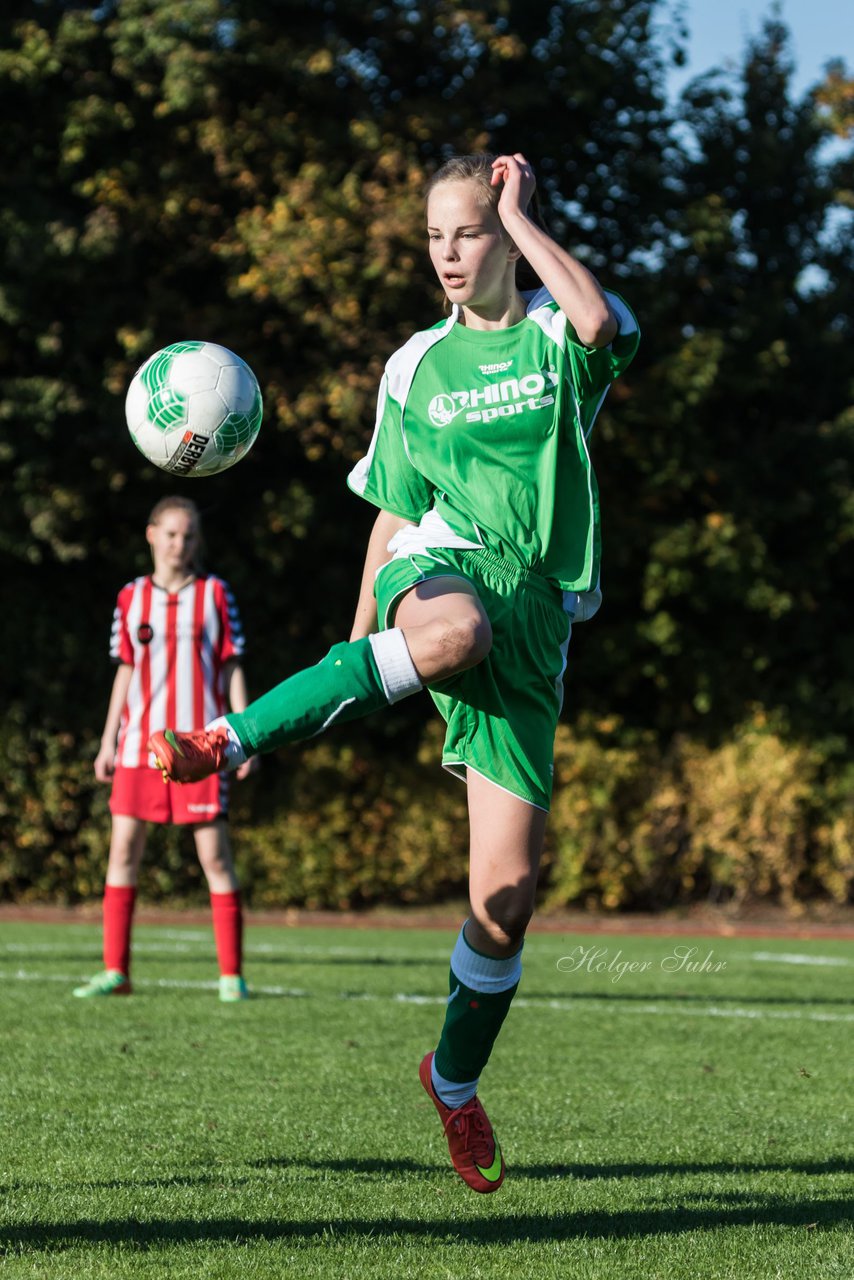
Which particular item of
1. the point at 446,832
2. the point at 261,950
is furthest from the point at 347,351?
the point at 261,950

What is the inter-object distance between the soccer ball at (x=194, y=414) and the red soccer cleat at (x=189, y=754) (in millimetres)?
1021

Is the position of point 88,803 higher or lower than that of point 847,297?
lower

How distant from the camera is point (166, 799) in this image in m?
7.54

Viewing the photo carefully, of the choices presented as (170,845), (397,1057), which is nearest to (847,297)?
(170,845)

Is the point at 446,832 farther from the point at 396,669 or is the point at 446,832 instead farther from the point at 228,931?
the point at 396,669

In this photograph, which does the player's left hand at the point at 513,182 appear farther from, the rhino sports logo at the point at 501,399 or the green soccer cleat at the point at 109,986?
the green soccer cleat at the point at 109,986

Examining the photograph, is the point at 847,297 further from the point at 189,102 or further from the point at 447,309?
the point at 447,309

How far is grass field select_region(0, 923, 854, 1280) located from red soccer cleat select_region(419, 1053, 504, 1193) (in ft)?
0.22

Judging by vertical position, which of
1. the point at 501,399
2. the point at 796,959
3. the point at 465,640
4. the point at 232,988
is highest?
the point at 501,399

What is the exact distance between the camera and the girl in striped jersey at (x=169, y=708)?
24.7ft

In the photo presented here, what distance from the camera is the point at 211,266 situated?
54.1 feet

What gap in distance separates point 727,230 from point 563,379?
42.2ft

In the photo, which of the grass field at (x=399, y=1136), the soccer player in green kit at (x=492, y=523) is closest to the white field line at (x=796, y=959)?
the grass field at (x=399, y=1136)

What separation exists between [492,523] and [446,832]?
12.1 meters
